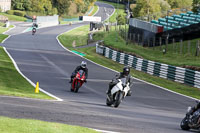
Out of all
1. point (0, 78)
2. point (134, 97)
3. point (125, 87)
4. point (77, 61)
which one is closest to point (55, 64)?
point (77, 61)

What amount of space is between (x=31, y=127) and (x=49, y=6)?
141 meters

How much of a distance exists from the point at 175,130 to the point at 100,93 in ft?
39.7

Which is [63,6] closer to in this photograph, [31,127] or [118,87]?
[118,87]

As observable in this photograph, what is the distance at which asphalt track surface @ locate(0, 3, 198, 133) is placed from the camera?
40.0 ft

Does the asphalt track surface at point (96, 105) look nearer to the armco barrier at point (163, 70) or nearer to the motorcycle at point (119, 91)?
the motorcycle at point (119, 91)

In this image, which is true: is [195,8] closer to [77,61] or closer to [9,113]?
[77,61]

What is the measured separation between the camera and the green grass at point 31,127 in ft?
30.9

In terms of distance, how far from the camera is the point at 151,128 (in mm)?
12203

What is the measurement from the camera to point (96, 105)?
1789 cm

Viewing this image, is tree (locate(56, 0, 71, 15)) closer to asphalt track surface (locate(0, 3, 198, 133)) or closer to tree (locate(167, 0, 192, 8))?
tree (locate(167, 0, 192, 8))

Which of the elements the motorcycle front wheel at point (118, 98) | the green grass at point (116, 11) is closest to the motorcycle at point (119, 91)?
the motorcycle front wheel at point (118, 98)

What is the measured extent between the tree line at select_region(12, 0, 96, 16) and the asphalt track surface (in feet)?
306

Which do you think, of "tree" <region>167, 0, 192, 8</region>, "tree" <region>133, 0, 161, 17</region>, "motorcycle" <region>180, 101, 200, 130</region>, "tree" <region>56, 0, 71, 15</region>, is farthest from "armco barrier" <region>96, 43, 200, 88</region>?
"tree" <region>56, 0, 71, 15</region>

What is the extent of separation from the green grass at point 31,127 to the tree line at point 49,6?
132 metres
